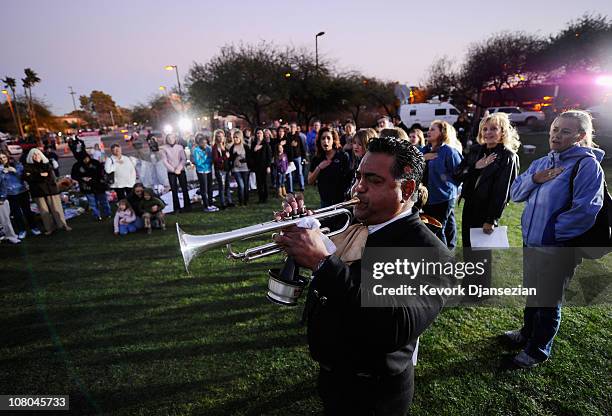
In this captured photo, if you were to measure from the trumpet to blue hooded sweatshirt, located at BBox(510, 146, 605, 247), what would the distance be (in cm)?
202

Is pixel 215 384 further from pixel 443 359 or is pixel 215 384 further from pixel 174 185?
pixel 174 185

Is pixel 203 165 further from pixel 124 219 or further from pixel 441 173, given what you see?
pixel 441 173

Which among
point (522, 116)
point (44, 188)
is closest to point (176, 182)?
point (44, 188)

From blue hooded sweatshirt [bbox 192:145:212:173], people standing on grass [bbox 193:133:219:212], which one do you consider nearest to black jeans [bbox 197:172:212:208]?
people standing on grass [bbox 193:133:219:212]

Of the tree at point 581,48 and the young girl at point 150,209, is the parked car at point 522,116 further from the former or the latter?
the young girl at point 150,209

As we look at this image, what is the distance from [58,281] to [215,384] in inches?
163

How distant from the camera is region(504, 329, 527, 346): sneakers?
11.2 ft

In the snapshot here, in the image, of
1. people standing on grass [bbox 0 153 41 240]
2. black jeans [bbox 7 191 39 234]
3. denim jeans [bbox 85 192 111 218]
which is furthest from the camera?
denim jeans [bbox 85 192 111 218]

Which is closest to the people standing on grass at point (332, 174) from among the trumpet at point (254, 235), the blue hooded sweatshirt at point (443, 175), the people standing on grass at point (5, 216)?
the blue hooded sweatshirt at point (443, 175)

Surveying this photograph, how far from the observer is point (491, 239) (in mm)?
3811

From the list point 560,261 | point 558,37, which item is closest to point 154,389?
point 560,261

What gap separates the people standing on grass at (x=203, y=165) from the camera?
9.12 meters

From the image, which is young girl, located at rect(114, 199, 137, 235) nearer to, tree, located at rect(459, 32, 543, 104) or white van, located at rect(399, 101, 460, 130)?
white van, located at rect(399, 101, 460, 130)

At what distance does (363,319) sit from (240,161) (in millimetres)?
8492
